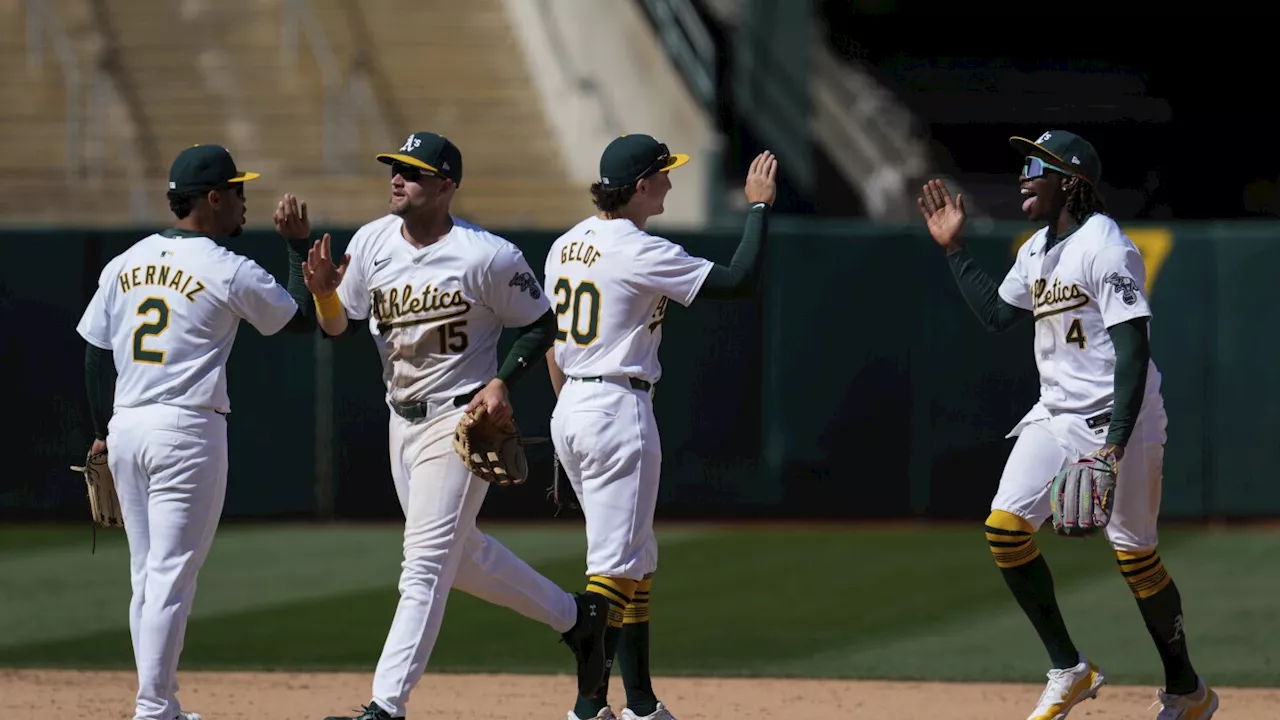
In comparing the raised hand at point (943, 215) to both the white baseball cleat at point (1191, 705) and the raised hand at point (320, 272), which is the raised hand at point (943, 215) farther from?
the raised hand at point (320, 272)

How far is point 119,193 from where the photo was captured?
17.7 metres

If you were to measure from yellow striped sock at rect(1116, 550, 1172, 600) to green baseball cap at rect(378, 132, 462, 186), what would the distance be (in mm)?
2781

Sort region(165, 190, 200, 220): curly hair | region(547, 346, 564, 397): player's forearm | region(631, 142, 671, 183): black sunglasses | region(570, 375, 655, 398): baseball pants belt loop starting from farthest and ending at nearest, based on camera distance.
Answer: region(547, 346, 564, 397): player's forearm, region(631, 142, 671, 183): black sunglasses, region(570, 375, 655, 398): baseball pants belt loop, region(165, 190, 200, 220): curly hair

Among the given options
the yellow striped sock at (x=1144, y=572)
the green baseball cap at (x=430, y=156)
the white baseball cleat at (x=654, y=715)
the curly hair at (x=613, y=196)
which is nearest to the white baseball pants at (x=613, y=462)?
the white baseball cleat at (x=654, y=715)

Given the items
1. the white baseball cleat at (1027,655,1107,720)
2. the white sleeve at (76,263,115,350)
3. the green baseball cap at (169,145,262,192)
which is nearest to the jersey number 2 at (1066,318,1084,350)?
the white baseball cleat at (1027,655,1107,720)

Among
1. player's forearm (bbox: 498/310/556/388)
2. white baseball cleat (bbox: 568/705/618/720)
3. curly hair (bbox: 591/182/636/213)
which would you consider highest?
curly hair (bbox: 591/182/636/213)

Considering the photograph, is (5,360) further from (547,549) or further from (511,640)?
(511,640)

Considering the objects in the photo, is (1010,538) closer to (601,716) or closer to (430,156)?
(601,716)

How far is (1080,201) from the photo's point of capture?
7227 mm

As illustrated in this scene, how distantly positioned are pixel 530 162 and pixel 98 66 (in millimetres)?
4428

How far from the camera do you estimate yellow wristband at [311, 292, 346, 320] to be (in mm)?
6719

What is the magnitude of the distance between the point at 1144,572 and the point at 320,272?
10.3 ft

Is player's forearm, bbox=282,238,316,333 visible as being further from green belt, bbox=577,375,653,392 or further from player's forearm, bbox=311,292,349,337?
green belt, bbox=577,375,653,392

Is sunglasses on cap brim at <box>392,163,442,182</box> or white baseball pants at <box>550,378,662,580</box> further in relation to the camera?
white baseball pants at <box>550,378,662,580</box>
